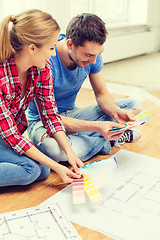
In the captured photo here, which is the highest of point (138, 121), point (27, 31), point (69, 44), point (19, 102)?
point (27, 31)

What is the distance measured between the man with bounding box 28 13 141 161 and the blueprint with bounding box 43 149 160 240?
198 millimetres

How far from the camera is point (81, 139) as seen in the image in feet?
5.10

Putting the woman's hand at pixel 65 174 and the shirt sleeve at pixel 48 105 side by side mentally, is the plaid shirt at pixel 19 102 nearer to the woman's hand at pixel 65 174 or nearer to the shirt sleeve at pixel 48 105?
the shirt sleeve at pixel 48 105

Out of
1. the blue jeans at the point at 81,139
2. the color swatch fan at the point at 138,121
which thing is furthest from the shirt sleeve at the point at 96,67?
the color swatch fan at the point at 138,121

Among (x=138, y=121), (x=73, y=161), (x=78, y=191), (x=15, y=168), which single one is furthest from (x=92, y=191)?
(x=138, y=121)

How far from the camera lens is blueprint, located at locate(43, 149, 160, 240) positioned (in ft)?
3.37

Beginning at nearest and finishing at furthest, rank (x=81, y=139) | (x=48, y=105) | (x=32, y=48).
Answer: (x=32, y=48) → (x=48, y=105) → (x=81, y=139)

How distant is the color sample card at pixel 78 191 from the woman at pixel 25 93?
0.02 m

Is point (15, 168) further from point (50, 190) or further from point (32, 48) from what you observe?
point (32, 48)

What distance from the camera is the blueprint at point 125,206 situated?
3.37 feet

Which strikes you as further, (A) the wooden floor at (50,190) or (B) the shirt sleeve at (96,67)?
(B) the shirt sleeve at (96,67)

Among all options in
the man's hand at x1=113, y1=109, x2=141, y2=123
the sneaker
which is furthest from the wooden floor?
the man's hand at x1=113, y1=109, x2=141, y2=123

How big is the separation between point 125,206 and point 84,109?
688 millimetres

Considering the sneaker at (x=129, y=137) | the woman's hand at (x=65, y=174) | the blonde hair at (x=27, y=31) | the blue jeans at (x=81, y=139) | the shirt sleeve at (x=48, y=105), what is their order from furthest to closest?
the sneaker at (x=129, y=137) → the blue jeans at (x=81, y=139) → the shirt sleeve at (x=48, y=105) → the woman's hand at (x=65, y=174) → the blonde hair at (x=27, y=31)
